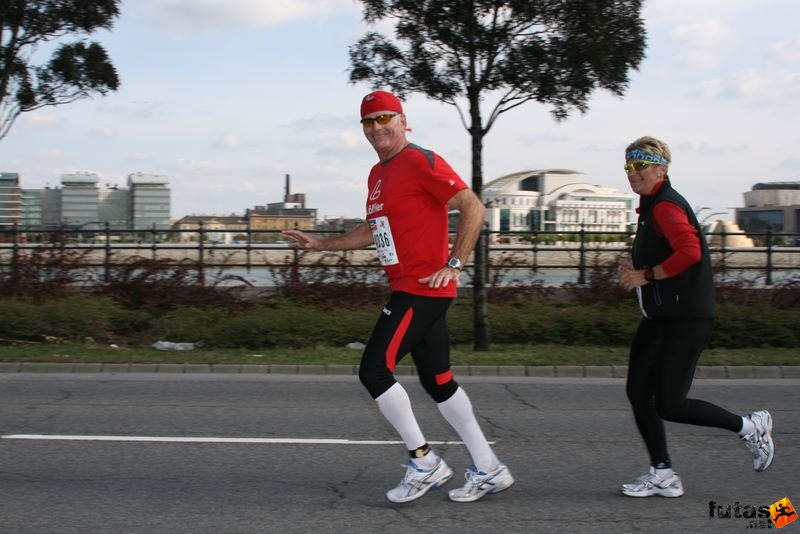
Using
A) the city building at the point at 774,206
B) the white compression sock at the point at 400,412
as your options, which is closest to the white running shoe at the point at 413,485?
the white compression sock at the point at 400,412

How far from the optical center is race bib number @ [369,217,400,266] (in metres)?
4.72

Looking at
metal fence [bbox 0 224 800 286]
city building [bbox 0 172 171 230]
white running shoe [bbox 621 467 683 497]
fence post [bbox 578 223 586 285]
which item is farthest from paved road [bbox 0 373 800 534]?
city building [bbox 0 172 171 230]

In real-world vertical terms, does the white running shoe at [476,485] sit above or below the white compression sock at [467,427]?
below

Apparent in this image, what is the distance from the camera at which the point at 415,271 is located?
467cm

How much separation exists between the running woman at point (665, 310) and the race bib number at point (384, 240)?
47.1 inches

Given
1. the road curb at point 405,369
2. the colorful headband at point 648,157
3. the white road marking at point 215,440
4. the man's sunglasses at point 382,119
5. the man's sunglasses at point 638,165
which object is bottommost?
the road curb at point 405,369

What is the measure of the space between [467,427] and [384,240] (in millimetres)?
1071

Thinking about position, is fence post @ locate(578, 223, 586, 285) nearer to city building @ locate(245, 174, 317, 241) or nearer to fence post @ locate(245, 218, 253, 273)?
city building @ locate(245, 174, 317, 241)

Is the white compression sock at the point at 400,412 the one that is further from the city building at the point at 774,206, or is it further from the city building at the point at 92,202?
the city building at the point at 774,206

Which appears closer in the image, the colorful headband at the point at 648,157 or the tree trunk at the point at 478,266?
the colorful headband at the point at 648,157

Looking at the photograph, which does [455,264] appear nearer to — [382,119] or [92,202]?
[382,119]

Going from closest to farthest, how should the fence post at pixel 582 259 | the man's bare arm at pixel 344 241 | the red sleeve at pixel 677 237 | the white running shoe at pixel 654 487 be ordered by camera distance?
the red sleeve at pixel 677 237
the white running shoe at pixel 654 487
the man's bare arm at pixel 344 241
the fence post at pixel 582 259

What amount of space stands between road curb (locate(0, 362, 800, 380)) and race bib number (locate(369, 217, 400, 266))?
233 inches

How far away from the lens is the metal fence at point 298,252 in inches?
627
